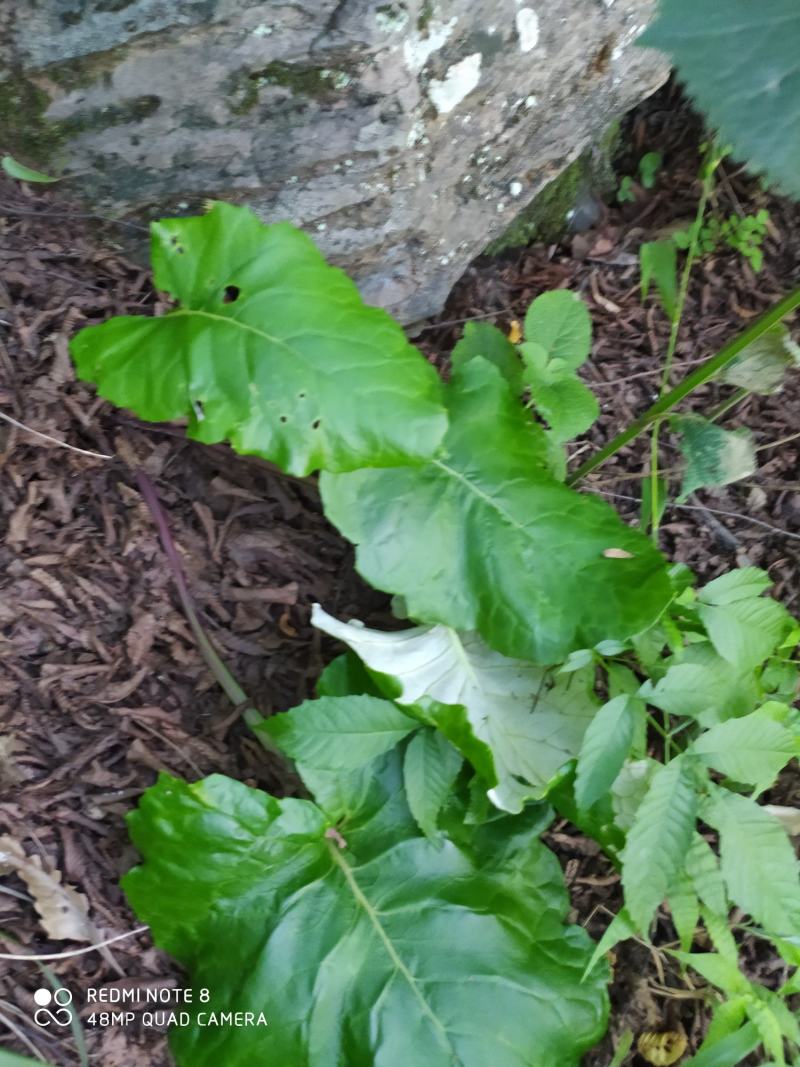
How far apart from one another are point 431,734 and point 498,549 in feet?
1.11

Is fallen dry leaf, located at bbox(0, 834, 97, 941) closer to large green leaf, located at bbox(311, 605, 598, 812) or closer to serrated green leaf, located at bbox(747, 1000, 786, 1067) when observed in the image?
large green leaf, located at bbox(311, 605, 598, 812)

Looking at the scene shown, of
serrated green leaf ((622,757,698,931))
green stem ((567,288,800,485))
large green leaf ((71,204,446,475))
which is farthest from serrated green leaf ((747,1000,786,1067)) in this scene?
large green leaf ((71,204,446,475))

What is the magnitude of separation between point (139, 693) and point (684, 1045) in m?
1.28

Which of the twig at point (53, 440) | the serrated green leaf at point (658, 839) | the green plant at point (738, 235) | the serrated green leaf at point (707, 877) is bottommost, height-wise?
the serrated green leaf at point (707, 877)

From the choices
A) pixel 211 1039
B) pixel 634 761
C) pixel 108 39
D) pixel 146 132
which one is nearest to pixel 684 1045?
pixel 634 761

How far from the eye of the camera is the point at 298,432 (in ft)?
3.79

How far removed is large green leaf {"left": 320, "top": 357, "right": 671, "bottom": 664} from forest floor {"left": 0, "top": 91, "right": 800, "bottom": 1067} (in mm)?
298

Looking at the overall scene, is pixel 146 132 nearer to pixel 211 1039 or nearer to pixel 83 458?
pixel 83 458

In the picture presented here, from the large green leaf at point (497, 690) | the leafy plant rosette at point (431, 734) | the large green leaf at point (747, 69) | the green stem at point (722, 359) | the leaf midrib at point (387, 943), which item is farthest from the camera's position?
the large green leaf at point (497, 690)

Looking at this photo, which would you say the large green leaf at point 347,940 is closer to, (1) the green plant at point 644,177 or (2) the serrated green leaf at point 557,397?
(2) the serrated green leaf at point 557,397


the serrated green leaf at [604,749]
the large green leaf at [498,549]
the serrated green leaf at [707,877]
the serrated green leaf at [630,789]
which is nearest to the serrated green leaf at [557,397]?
the large green leaf at [498,549]

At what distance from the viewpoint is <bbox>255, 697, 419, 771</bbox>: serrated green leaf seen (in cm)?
133

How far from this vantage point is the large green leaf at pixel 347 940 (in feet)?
4.22

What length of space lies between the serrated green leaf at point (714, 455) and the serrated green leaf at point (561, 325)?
25cm
